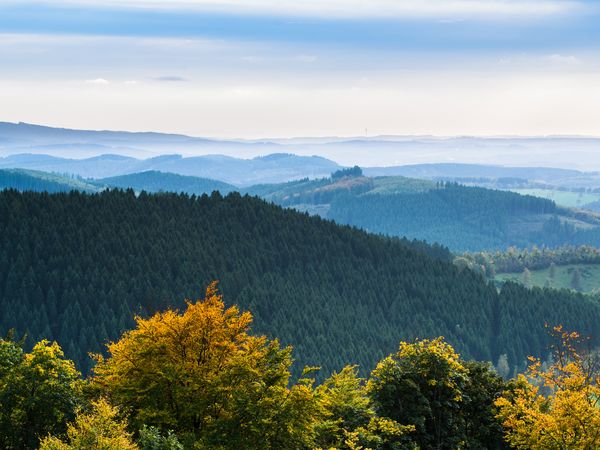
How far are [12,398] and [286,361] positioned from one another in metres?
23.7

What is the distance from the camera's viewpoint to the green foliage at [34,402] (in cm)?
6325

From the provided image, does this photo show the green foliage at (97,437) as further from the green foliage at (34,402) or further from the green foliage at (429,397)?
the green foliage at (429,397)

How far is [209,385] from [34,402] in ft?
51.3

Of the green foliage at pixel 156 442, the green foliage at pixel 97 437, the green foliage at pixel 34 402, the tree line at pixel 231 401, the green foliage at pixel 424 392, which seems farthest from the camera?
the green foliage at pixel 424 392

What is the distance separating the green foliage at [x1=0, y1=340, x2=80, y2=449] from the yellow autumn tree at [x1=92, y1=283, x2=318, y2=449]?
418cm

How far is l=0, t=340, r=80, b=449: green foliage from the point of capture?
208ft

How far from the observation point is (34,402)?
207 feet

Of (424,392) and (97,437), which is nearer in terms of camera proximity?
(97,437)

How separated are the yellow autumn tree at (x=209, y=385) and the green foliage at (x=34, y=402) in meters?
4.18

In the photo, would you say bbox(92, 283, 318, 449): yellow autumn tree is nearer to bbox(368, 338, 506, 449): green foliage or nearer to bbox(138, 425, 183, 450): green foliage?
bbox(138, 425, 183, 450): green foliage

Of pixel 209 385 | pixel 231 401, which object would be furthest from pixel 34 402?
pixel 231 401

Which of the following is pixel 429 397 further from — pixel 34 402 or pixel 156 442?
pixel 34 402

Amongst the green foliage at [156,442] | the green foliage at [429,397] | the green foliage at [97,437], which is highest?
the green foliage at [97,437]

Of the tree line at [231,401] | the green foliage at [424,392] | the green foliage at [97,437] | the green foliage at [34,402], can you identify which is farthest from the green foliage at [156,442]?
the green foliage at [424,392]
